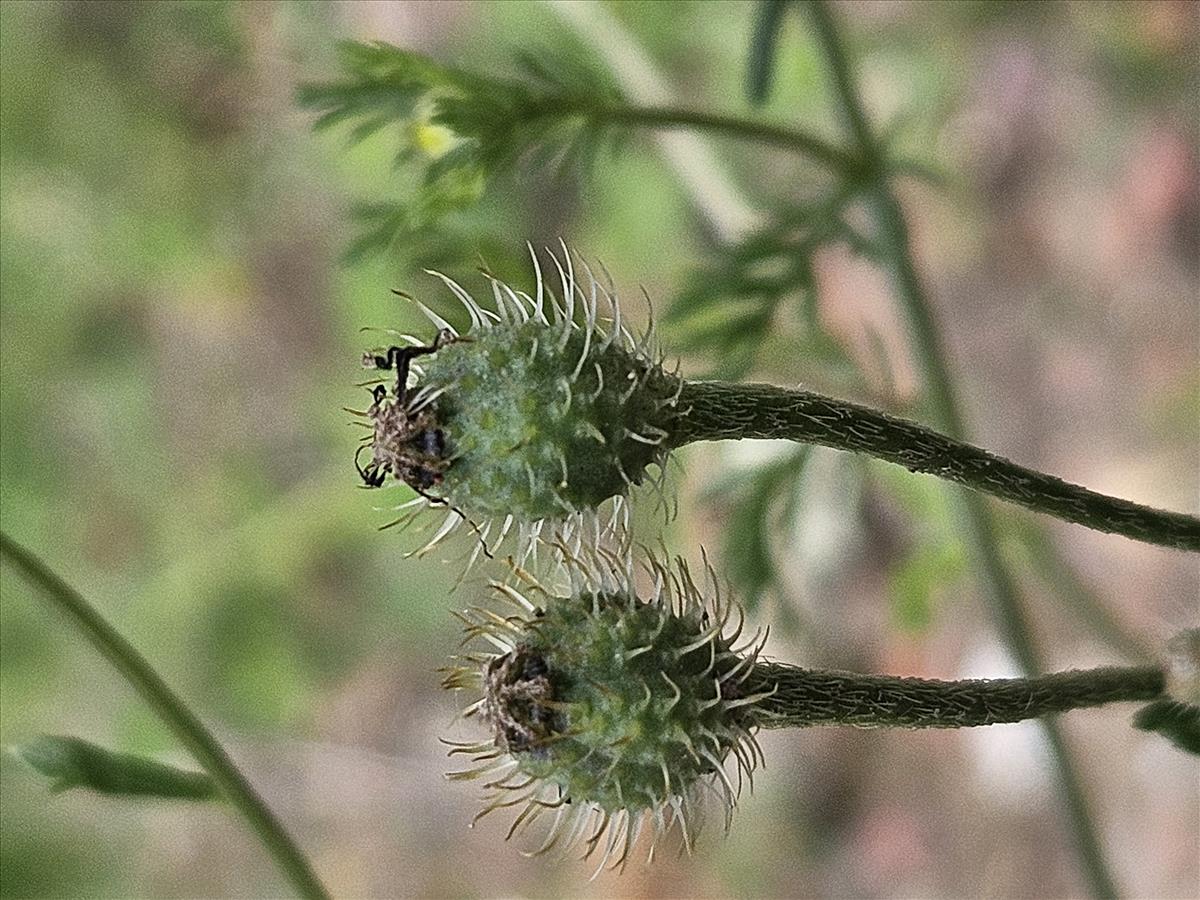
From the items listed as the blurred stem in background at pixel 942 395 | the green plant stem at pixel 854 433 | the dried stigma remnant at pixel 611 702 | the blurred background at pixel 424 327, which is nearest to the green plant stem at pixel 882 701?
the dried stigma remnant at pixel 611 702

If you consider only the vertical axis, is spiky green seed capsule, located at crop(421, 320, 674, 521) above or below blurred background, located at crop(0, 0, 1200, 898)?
below

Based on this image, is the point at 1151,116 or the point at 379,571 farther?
the point at 379,571

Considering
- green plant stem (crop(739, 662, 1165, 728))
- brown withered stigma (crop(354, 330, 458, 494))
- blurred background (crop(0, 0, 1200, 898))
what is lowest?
green plant stem (crop(739, 662, 1165, 728))

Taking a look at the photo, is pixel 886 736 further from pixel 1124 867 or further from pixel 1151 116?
pixel 1151 116

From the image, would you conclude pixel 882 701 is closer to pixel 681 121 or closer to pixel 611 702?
pixel 611 702

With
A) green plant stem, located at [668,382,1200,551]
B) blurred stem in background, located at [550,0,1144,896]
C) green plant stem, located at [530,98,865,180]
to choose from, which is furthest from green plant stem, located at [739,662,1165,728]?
green plant stem, located at [530,98,865,180]

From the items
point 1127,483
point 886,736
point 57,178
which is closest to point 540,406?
point 1127,483

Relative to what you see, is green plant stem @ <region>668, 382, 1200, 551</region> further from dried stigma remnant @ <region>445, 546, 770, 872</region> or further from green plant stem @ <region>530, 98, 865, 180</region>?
green plant stem @ <region>530, 98, 865, 180</region>
